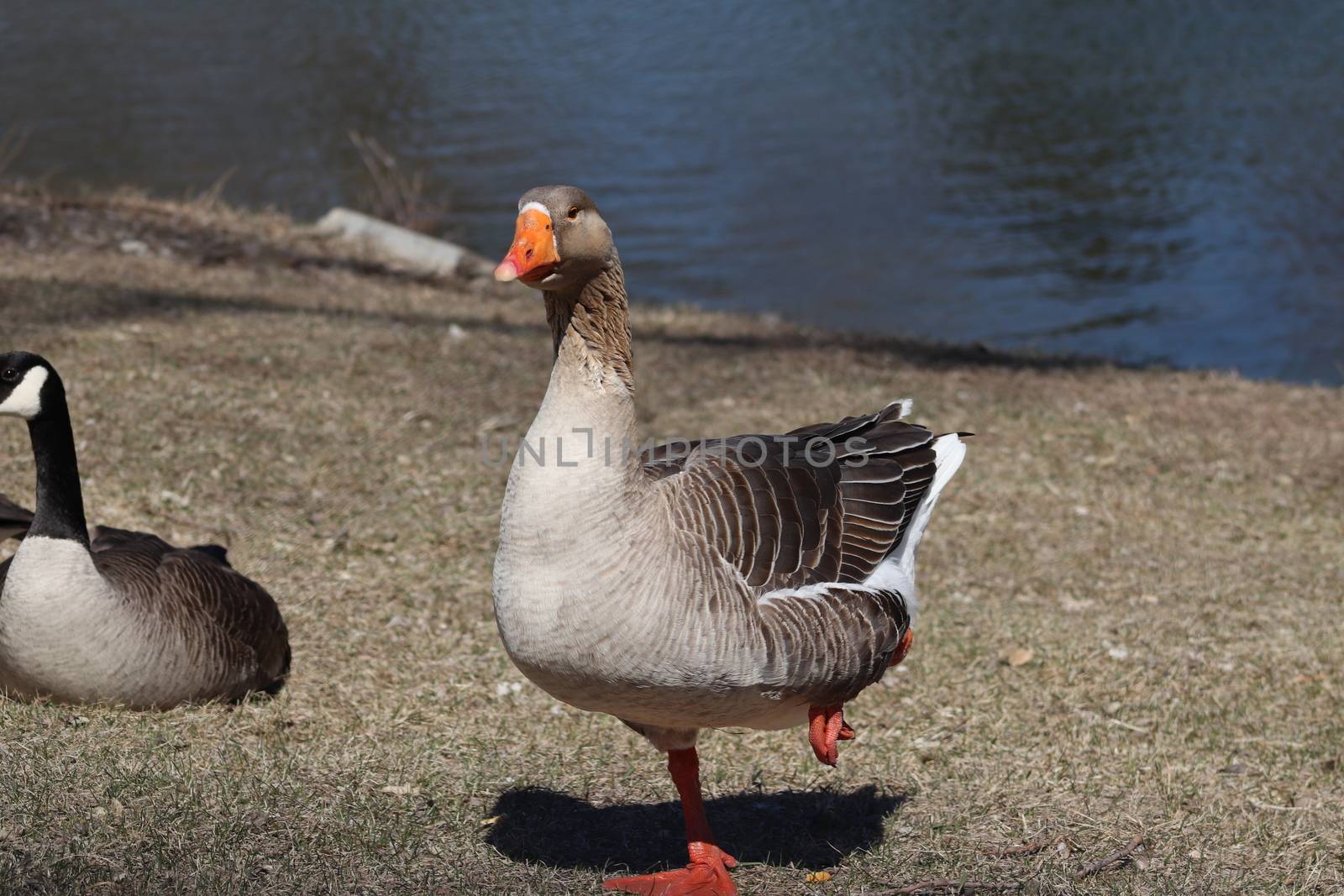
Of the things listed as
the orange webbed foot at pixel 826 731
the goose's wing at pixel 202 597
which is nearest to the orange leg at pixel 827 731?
the orange webbed foot at pixel 826 731

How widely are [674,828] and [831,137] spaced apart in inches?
578

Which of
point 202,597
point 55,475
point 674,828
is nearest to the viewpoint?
point 674,828

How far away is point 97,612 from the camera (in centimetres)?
402

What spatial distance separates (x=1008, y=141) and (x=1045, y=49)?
4145 millimetres

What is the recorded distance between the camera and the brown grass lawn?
3.58 m

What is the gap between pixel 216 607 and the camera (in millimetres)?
4422

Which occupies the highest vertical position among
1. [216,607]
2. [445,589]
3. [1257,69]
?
[1257,69]

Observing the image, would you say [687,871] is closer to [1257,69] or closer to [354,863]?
[354,863]

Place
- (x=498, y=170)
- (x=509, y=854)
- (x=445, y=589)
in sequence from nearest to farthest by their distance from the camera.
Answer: (x=509, y=854) → (x=445, y=589) → (x=498, y=170)

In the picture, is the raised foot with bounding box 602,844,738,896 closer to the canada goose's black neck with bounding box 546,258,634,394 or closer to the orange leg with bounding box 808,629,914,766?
the orange leg with bounding box 808,629,914,766

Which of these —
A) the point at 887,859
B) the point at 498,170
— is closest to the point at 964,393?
the point at 887,859

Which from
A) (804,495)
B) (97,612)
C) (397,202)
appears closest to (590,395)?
(804,495)

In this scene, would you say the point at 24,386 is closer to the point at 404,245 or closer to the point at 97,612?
the point at 97,612

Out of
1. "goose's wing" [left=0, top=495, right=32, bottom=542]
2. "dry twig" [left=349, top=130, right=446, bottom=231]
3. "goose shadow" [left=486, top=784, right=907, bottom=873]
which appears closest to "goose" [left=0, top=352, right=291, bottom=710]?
"goose's wing" [left=0, top=495, right=32, bottom=542]
